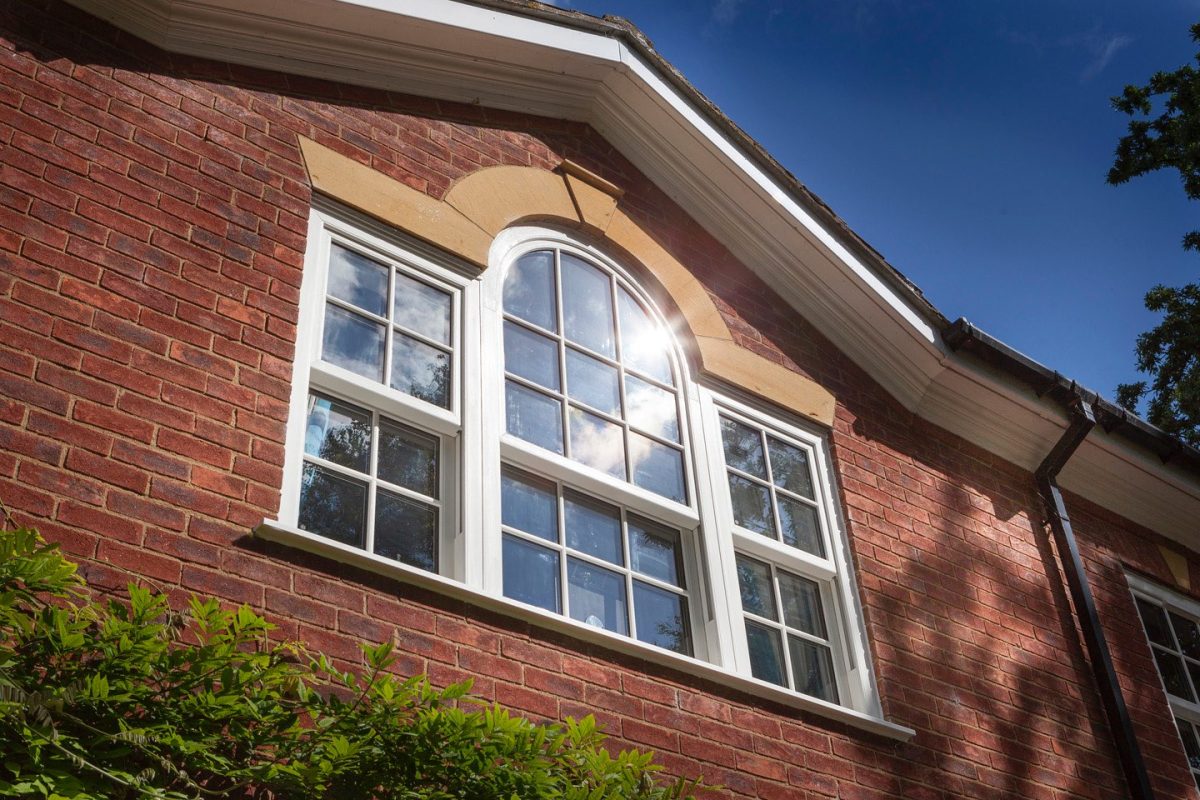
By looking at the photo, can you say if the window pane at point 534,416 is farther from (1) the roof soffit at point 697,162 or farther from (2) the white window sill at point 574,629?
(1) the roof soffit at point 697,162

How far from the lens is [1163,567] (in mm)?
8844

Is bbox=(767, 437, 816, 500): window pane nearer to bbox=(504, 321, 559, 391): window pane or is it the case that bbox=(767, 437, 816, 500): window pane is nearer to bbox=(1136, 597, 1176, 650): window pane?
bbox=(504, 321, 559, 391): window pane

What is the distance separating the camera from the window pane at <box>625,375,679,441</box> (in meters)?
6.62

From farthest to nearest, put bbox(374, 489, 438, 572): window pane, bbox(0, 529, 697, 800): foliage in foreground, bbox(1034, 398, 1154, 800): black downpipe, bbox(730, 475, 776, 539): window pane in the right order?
bbox(1034, 398, 1154, 800): black downpipe < bbox(730, 475, 776, 539): window pane < bbox(374, 489, 438, 572): window pane < bbox(0, 529, 697, 800): foliage in foreground

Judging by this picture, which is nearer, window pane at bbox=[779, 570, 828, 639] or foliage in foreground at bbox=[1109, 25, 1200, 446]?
window pane at bbox=[779, 570, 828, 639]

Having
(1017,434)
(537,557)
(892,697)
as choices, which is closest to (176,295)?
(537,557)

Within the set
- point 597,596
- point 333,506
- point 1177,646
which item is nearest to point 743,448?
point 597,596

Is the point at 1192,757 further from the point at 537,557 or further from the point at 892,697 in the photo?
the point at 537,557

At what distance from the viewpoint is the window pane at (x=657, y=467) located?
253 inches

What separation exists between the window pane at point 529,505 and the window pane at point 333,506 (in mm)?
685

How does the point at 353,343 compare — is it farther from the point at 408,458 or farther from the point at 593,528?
the point at 593,528

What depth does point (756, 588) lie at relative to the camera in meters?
6.56

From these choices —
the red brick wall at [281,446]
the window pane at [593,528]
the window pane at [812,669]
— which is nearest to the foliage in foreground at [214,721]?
the red brick wall at [281,446]

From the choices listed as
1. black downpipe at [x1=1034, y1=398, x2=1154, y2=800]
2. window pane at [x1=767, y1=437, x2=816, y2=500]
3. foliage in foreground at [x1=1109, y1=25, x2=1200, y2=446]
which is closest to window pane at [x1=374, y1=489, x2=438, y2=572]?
window pane at [x1=767, y1=437, x2=816, y2=500]
